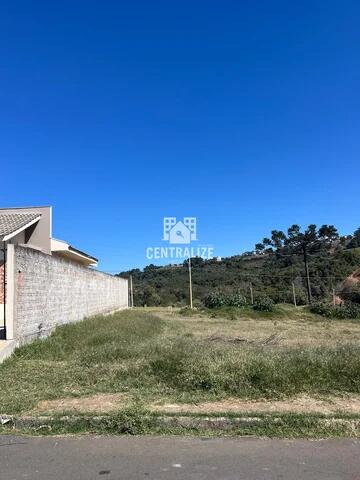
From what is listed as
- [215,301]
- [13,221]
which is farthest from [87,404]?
[215,301]

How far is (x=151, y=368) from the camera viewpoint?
792 centimetres

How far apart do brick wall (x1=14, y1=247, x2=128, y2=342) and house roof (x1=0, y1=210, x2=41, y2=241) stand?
3.57m

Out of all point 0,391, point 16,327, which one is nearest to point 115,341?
point 16,327

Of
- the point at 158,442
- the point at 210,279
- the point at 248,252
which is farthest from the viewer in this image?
the point at 248,252

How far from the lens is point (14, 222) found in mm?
21312

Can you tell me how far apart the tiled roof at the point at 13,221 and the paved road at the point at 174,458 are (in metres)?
14.8

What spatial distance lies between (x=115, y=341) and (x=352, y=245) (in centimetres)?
5763

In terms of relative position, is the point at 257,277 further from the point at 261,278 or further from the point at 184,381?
the point at 184,381

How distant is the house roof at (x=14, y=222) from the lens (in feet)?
62.3

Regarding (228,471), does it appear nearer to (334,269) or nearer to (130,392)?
(130,392)

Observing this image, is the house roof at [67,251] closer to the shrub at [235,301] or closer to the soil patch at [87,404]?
the shrub at [235,301]

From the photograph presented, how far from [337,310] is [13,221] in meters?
17.5

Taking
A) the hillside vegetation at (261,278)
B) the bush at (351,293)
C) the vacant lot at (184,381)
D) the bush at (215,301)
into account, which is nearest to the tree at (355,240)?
the hillside vegetation at (261,278)

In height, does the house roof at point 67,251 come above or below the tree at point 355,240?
below
